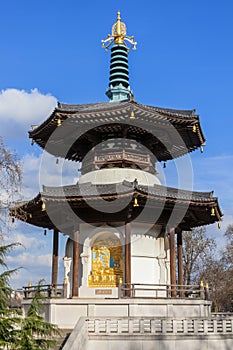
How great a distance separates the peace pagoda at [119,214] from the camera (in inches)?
A: 741

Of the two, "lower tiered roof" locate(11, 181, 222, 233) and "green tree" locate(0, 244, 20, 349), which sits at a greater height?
"lower tiered roof" locate(11, 181, 222, 233)

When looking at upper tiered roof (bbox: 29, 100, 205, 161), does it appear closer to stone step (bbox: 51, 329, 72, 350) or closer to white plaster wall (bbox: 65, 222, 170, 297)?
white plaster wall (bbox: 65, 222, 170, 297)

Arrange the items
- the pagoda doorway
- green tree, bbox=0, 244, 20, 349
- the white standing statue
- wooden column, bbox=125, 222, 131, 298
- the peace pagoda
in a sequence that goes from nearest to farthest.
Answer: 1. green tree, bbox=0, 244, 20, 349
2. the peace pagoda
3. wooden column, bbox=125, 222, 131, 298
4. the pagoda doorway
5. the white standing statue

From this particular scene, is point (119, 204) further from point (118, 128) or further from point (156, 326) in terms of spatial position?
point (156, 326)

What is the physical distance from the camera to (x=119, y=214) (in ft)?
67.9

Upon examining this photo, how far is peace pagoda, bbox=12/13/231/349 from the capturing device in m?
18.8

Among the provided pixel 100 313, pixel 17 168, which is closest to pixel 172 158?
pixel 100 313

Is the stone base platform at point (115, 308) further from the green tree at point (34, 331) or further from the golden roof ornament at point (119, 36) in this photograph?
the golden roof ornament at point (119, 36)

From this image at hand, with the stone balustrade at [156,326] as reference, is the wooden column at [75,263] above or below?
above

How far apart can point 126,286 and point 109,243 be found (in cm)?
242

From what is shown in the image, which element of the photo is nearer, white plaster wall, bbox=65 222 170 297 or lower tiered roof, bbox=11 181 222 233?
lower tiered roof, bbox=11 181 222 233

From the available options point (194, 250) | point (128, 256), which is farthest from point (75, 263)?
point (194, 250)

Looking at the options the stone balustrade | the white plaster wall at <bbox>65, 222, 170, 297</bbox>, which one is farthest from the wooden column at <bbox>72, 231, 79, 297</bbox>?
the stone balustrade

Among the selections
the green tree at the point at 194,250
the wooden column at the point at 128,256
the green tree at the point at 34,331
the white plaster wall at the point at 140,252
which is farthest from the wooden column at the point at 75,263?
the green tree at the point at 194,250
